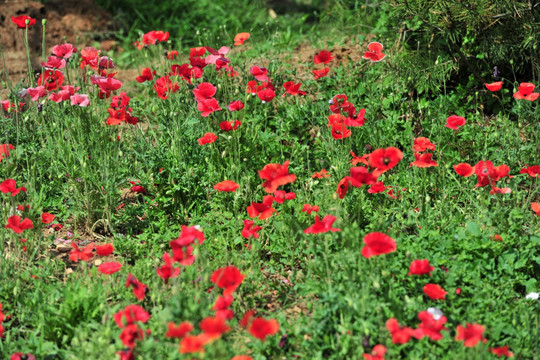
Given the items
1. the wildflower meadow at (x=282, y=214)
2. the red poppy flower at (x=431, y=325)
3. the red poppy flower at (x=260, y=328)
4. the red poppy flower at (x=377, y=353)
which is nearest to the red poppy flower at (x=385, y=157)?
the wildflower meadow at (x=282, y=214)

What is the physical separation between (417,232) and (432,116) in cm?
109

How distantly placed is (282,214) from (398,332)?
110 cm

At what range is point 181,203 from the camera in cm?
368

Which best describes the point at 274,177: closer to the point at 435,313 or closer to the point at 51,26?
the point at 435,313

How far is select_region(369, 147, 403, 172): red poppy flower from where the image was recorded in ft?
9.09

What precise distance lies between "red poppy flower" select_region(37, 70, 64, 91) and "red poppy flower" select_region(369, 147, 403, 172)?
1892 millimetres

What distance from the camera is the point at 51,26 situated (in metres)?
6.21

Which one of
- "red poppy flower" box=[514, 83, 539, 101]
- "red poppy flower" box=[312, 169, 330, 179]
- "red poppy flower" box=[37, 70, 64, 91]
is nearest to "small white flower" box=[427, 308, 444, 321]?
"red poppy flower" box=[312, 169, 330, 179]

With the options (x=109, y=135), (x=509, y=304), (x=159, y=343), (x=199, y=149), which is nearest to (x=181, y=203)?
(x=199, y=149)

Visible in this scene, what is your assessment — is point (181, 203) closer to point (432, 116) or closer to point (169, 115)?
point (169, 115)

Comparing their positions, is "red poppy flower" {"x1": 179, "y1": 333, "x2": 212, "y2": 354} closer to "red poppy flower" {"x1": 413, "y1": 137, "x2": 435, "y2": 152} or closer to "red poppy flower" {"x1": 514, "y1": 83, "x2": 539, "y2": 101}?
"red poppy flower" {"x1": 413, "y1": 137, "x2": 435, "y2": 152}

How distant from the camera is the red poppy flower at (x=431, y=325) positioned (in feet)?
8.13

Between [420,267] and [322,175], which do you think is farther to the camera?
[322,175]

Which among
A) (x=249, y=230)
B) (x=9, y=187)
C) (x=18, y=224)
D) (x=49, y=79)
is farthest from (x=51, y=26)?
(x=249, y=230)
